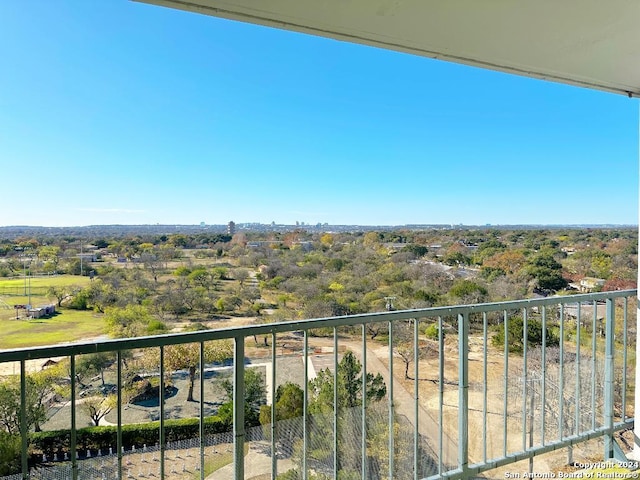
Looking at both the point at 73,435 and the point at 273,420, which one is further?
the point at 273,420

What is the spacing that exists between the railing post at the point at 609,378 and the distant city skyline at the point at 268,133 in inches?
22.3

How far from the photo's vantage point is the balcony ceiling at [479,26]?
1035 mm

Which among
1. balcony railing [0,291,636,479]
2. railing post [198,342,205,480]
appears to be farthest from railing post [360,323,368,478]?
railing post [198,342,205,480]

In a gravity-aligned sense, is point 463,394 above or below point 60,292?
below

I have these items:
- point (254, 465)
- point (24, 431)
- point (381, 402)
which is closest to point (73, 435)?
point (24, 431)

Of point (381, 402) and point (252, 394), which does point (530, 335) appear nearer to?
point (381, 402)

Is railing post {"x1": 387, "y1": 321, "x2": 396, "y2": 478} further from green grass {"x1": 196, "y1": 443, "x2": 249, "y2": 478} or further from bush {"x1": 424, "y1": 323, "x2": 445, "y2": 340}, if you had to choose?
green grass {"x1": 196, "y1": 443, "x2": 249, "y2": 478}

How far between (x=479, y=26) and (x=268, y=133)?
8409 mm

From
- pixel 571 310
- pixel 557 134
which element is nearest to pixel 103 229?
pixel 571 310

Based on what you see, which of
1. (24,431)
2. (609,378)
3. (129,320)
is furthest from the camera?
(129,320)

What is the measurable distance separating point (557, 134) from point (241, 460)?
970 cm

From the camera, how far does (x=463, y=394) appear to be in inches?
63.4

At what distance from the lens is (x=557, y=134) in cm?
829

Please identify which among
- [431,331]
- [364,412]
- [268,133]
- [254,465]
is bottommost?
[254,465]
